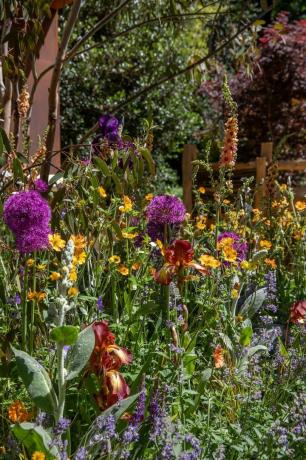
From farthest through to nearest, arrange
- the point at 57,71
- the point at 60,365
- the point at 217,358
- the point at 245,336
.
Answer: the point at 57,71 < the point at 245,336 < the point at 217,358 < the point at 60,365

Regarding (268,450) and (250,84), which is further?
(250,84)

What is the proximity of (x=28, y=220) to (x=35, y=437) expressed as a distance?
646 millimetres

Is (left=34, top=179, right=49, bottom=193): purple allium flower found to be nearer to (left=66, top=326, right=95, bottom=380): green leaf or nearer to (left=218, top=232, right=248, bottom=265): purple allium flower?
(left=218, top=232, right=248, bottom=265): purple allium flower

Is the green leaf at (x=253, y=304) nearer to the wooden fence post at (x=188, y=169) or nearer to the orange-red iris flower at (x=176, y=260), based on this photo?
the orange-red iris flower at (x=176, y=260)

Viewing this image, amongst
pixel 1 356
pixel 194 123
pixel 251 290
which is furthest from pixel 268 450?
pixel 194 123

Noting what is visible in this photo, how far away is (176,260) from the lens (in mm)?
2502

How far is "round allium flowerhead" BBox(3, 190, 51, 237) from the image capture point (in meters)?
2.25

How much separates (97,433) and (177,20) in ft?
Answer: 11.3

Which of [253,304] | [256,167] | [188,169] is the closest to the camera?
[253,304]

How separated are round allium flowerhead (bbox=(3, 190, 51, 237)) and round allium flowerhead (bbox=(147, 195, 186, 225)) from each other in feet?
2.43

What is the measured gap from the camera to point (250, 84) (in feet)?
35.1

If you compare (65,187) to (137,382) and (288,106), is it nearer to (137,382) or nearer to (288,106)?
(137,382)

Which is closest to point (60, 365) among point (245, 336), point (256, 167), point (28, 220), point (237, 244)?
point (28, 220)

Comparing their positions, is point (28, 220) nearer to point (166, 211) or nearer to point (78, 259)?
point (78, 259)
